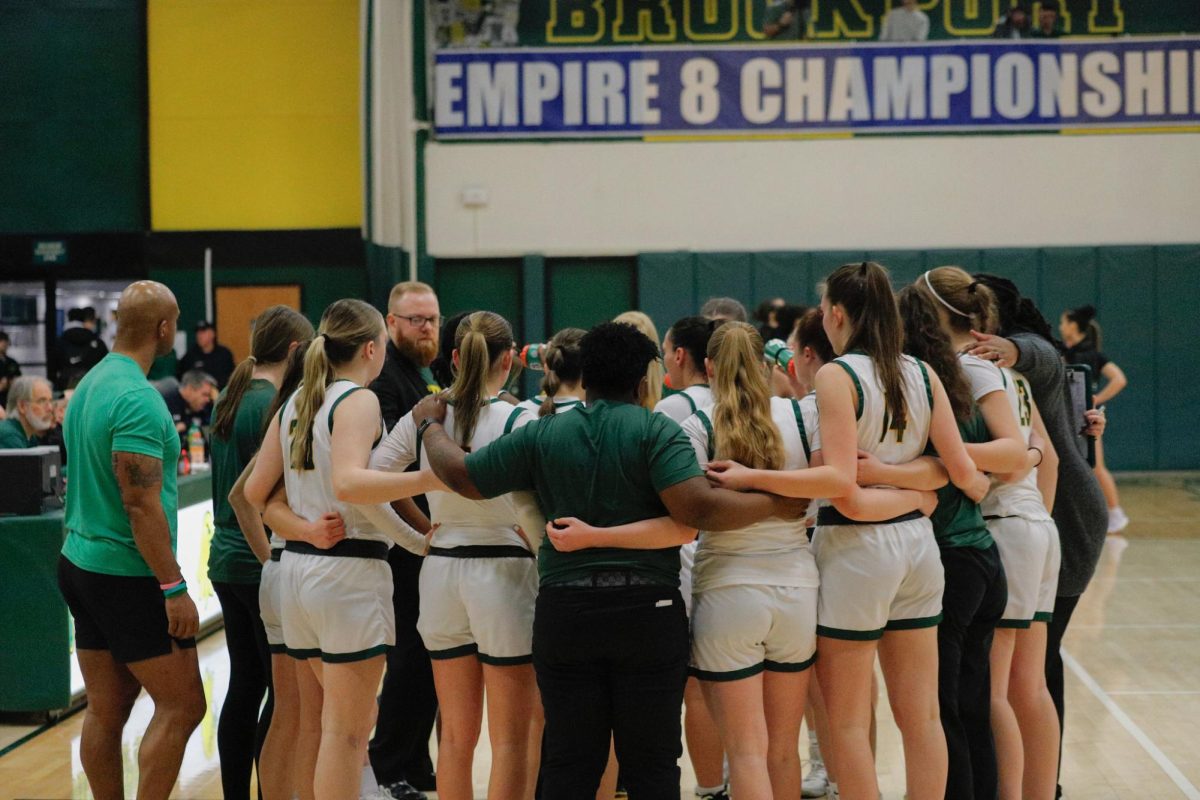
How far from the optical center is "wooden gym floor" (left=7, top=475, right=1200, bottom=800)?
4.45 metres

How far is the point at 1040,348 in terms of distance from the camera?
146 inches

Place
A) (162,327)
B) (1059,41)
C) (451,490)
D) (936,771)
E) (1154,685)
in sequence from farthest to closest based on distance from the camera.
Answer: (1059,41), (1154,685), (162,327), (936,771), (451,490)

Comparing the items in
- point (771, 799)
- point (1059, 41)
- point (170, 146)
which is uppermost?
point (1059, 41)

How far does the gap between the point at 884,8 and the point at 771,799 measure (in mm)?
11809

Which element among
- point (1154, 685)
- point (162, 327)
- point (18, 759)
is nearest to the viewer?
point (162, 327)

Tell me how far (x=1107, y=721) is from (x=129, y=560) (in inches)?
156

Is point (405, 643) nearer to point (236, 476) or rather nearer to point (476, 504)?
point (236, 476)

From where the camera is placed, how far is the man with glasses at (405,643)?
431cm

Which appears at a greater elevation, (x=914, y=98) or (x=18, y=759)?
(x=914, y=98)

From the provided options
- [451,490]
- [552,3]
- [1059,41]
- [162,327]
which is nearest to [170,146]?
[552,3]

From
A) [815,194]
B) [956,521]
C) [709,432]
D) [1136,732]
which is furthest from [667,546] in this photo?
[815,194]

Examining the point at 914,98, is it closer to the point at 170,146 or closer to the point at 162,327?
the point at 170,146

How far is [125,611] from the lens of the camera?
3.43m

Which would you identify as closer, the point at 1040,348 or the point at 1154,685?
the point at 1040,348
